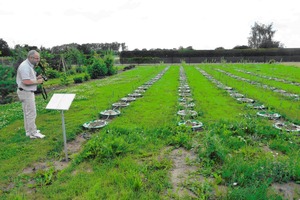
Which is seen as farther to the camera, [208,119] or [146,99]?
[146,99]

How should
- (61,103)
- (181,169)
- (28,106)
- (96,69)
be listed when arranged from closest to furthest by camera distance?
1. (181,169)
2. (61,103)
3. (28,106)
4. (96,69)

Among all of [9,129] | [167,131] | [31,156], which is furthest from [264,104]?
[9,129]

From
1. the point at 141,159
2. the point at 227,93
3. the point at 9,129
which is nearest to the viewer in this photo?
the point at 141,159

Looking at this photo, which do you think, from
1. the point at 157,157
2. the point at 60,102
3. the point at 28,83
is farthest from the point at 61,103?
the point at 157,157

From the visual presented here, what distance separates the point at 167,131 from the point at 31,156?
2.37 meters

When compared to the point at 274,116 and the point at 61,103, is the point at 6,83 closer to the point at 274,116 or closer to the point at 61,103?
the point at 61,103

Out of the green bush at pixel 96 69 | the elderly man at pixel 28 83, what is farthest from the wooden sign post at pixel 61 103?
the green bush at pixel 96 69

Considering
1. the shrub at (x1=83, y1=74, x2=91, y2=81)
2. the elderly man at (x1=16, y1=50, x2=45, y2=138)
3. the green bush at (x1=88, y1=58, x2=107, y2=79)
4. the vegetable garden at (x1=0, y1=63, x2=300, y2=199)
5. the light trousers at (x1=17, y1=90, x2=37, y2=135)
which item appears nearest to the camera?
the vegetable garden at (x1=0, y1=63, x2=300, y2=199)

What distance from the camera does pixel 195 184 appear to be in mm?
2664

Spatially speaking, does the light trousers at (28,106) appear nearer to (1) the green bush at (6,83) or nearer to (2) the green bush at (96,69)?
(1) the green bush at (6,83)

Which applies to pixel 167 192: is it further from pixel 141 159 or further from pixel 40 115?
pixel 40 115

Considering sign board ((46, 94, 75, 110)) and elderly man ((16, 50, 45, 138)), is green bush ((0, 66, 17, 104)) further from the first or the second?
sign board ((46, 94, 75, 110))

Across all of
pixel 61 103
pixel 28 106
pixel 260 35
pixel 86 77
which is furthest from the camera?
pixel 260 35

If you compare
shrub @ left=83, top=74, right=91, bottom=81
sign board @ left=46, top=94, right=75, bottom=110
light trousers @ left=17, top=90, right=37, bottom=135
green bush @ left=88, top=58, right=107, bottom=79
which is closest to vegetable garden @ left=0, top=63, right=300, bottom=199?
light trousers @ left=17, top=90, right=37, bottom=135
